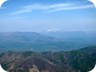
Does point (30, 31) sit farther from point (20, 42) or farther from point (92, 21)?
point (92, 21)

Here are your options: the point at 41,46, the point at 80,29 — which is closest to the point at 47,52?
the point at 41,46

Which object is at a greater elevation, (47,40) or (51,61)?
(47,40)

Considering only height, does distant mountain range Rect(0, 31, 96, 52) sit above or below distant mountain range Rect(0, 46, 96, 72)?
above

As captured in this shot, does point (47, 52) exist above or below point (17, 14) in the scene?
below

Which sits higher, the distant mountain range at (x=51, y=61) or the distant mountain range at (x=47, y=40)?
→ the distant mountain range at (x=47, y=40)
